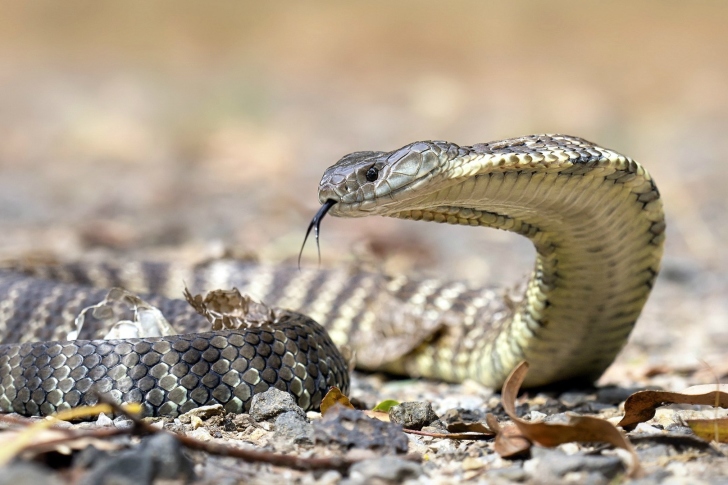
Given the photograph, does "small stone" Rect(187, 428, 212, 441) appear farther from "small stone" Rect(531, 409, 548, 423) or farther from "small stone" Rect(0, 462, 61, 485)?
"small stone" Rect(531, 409, 548, 423)

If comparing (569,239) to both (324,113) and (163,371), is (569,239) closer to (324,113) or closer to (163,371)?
(163,371)

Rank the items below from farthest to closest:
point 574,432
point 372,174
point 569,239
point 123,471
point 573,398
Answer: point 573,398 → point 569,239 → point 372,174 → point 574,432 → point 123,471

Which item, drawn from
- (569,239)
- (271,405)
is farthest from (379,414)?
(569,239)

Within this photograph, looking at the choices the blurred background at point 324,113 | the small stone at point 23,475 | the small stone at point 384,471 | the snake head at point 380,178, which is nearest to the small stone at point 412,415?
the small stone at point 384,471

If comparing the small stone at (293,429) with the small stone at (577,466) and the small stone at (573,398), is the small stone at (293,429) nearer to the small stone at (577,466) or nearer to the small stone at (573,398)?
the small stone at (577,466)

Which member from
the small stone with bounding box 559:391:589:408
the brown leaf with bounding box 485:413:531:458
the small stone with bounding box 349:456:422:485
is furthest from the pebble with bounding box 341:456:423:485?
the small stone with bounding box 559:391:589:408
